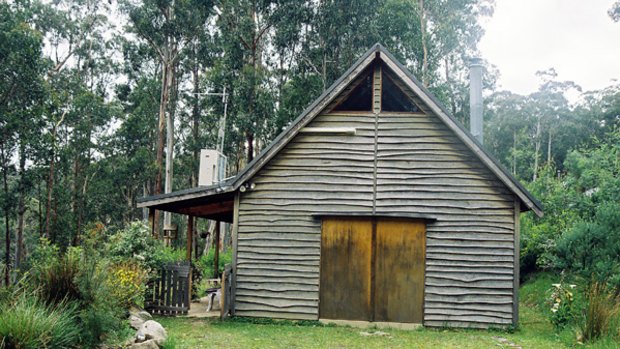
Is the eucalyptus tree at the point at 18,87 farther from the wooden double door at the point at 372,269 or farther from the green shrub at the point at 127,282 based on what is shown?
the wooden double door at the point at 372,269

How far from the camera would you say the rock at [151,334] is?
7057 mm

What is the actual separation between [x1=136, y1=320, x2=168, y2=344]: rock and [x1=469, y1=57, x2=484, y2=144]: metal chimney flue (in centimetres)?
874

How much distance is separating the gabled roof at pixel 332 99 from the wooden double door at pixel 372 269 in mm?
1825

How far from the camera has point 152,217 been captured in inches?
462

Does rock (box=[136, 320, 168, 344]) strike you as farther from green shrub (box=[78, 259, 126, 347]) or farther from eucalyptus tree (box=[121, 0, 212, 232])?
eucalyptus tree (box=[121, 0, 212, 232])

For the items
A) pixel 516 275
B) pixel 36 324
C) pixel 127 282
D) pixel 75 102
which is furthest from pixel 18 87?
pixel 516 275

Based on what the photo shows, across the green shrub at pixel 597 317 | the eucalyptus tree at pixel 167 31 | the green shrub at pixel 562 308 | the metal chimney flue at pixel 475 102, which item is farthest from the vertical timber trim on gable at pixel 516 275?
the eucalyptus tree at pixel 167 31

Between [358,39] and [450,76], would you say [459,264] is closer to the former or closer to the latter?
[358,39]

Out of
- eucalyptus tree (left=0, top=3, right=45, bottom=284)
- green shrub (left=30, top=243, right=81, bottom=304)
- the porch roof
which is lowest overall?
green shrub (left=30, top=243, right=81, bottom=304)

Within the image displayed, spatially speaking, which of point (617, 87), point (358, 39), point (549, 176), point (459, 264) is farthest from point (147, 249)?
point (617, 87)

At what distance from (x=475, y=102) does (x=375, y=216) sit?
4.71 metres

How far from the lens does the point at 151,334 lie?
7.20 metres

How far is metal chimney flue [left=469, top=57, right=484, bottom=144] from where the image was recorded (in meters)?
13.0

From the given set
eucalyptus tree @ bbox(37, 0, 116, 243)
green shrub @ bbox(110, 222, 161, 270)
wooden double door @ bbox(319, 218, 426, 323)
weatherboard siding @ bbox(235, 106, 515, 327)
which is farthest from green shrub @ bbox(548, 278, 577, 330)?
eucalyptus tree @ bbox(37, 0, 116, 243)
